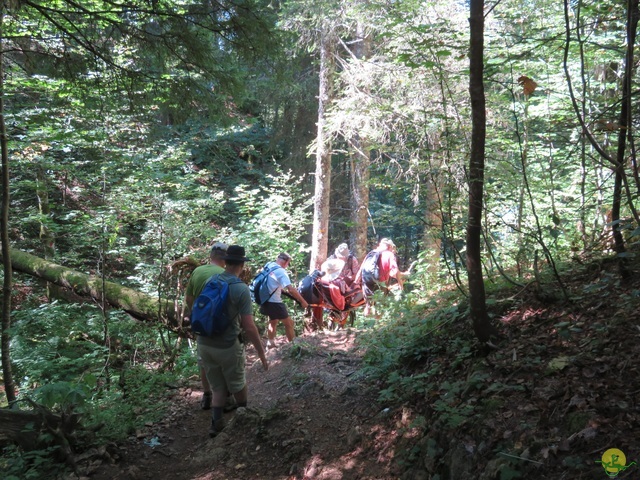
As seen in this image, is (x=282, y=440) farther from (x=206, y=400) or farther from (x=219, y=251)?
(x=219, y=251)

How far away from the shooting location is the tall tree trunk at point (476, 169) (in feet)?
11.6

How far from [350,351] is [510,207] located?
3.11 metres

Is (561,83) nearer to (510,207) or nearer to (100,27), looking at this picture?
(510,207)

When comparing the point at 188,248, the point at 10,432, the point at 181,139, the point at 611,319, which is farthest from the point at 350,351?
the point at 181,139

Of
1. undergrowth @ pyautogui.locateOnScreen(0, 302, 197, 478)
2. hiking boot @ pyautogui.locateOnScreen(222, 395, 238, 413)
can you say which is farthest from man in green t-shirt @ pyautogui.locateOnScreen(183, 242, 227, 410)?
undergrowth @ pyautogui.locateOnScreen(0, 302, 197, 478)

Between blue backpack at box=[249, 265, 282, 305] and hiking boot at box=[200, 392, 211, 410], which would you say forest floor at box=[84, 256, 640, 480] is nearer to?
hiking boot at box=[200, 392, 211, 410]

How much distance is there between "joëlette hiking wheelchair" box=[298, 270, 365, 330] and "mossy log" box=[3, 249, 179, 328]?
2670 millimetres

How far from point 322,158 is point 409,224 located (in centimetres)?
503

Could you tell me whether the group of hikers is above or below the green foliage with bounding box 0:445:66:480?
above

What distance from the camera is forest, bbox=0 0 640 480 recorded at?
3154mm

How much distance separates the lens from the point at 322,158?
11695 millimetres

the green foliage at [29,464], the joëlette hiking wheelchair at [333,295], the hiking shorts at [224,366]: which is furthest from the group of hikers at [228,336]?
the green foliage at [29,464]

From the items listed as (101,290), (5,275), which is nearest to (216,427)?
(5,275)

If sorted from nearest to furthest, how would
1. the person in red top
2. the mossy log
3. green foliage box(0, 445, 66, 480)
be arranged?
green foliage box(0, 445, 66, 480) → the mossy log → the person in red top
